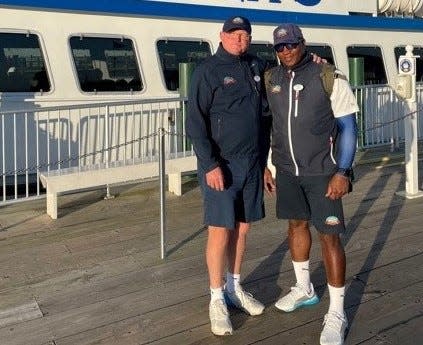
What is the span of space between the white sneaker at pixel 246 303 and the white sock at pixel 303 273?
0.30 m

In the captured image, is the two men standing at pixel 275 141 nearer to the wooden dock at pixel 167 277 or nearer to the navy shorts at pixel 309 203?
the navy shorts at pixel 309 203

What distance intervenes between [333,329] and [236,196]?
0.93m

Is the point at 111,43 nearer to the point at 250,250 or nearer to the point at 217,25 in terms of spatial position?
the point at 217,25

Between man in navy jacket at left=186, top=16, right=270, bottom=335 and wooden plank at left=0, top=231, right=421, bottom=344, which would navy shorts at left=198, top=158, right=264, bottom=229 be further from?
wooden plank at left=0, top=231, right=421, bottom=344

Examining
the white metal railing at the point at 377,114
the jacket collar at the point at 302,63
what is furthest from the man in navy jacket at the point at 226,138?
the white metal railing at the point at 377,114

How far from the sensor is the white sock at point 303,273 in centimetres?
363

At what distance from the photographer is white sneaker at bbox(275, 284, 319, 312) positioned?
141 inches

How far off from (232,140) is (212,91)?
31cm

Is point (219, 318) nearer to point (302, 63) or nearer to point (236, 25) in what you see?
point (302, 63)

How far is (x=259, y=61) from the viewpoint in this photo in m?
3.56

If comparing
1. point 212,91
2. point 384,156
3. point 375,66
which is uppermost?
point 375,66

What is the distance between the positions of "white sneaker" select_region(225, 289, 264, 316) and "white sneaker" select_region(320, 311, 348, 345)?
44 centimetres

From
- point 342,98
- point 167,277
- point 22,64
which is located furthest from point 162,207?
point 22,64

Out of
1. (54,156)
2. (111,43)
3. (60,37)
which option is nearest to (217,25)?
(111,43)
